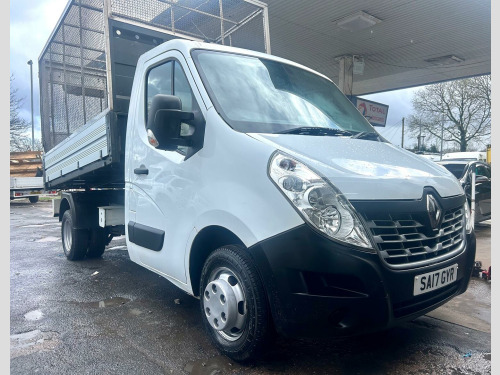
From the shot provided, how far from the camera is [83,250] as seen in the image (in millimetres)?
5926

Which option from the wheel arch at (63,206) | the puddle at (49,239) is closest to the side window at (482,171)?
the wheel arch at (63,206)

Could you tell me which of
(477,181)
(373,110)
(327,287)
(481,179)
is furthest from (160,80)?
(373,110)

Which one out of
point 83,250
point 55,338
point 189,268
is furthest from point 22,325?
point 83,250

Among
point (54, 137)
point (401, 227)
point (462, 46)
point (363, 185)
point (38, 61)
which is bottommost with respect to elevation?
point (401, 227)

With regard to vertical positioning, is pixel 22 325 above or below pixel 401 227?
below

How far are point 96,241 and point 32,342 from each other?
285 cm

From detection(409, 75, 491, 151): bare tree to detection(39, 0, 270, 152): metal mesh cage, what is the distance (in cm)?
3069

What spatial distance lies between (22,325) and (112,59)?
2752 millimetres

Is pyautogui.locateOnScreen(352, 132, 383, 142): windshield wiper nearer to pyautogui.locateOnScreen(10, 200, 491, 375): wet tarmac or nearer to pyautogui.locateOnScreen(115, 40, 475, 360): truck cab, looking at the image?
pyautogui.locateOnScreen(115, 40, 475, 360): truck cab

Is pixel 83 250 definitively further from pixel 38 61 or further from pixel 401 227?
pixel 401 227

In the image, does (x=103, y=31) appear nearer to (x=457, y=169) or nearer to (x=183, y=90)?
(x=183, y=90)

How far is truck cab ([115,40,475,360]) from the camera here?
2244mm

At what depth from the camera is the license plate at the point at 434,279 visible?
7.72ft

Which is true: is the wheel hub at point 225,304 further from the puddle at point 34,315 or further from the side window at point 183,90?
the puddle at point 34,315
